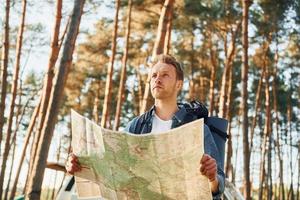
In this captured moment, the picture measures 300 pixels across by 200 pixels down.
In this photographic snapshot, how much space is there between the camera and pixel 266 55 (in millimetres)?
19516

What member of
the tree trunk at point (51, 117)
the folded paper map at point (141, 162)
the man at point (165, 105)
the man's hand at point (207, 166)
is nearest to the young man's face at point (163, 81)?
the man at point (165, 105)

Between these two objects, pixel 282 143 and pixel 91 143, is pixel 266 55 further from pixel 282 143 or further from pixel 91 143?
pixel 91 143

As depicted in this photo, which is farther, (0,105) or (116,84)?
(116,84)

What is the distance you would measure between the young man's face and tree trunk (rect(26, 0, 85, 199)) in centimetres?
162

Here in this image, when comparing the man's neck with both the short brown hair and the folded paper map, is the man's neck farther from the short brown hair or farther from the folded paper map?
the folded paper map

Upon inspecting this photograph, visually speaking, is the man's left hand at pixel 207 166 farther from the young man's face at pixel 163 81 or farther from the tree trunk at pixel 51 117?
the tree trunk at pixel 51 117

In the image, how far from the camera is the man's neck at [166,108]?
2178 mm

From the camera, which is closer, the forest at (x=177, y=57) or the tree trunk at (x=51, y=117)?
the tree trunk at (x=51, y=117)

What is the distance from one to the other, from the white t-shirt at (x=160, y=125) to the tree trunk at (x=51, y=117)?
61.5 inches

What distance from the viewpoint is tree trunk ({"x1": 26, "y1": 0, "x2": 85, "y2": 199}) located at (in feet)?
11.5

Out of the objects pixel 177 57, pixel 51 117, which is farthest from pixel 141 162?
pixel 177 57

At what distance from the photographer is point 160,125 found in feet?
7.13

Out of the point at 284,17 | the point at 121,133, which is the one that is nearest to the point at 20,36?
the point at 284,17

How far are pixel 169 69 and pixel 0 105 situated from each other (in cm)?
914
